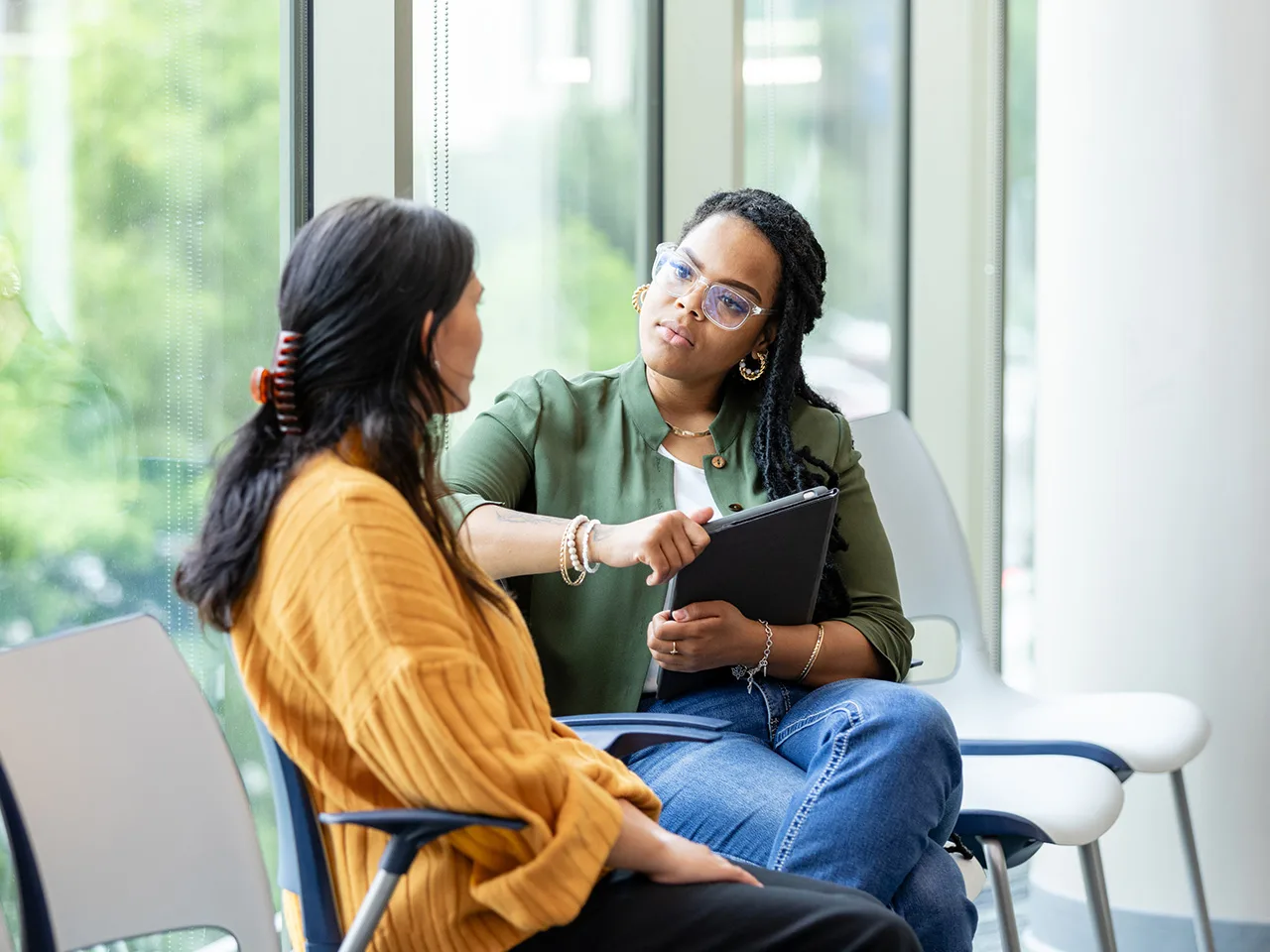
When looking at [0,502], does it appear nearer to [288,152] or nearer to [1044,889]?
[288,152]

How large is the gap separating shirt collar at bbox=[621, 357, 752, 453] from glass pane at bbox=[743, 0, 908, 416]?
1355 mm

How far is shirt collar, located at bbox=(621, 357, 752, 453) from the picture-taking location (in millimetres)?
2020

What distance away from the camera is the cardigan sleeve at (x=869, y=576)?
1996 mm

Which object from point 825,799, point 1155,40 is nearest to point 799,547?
point 825,799

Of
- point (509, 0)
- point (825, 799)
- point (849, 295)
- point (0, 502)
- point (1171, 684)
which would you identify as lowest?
point (1171, 684)

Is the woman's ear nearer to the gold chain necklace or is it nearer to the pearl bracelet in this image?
the pearl bracelet

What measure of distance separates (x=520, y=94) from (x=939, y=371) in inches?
71.5

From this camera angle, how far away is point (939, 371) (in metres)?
3.96

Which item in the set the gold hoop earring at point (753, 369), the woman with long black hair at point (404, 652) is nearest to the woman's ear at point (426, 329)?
the woman with long black hair at point (404, 652)

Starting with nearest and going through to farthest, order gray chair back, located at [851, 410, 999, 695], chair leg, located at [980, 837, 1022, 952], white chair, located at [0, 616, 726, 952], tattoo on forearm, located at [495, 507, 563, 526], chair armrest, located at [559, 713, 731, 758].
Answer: white chair, located at [0, 616, 726, 952]
chair armrest, located at [559, 713, 731, 758]
tattoo on forearm, located at [495, 507, 563, 526]
chair leg, located at [980, 837, 1022, 952]
gray chair back, located at [851, 410, 999, 695]

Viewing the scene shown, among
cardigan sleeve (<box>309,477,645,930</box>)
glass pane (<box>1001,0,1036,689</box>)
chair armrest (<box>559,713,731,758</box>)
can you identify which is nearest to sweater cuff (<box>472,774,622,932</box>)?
cardigan sleeve (<box>309,477,645,930</box>)

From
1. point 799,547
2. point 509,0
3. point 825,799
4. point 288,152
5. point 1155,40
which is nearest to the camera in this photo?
point 825,799

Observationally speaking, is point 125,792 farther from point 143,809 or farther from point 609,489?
point 609,489

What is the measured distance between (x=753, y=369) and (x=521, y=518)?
0.48 meters
